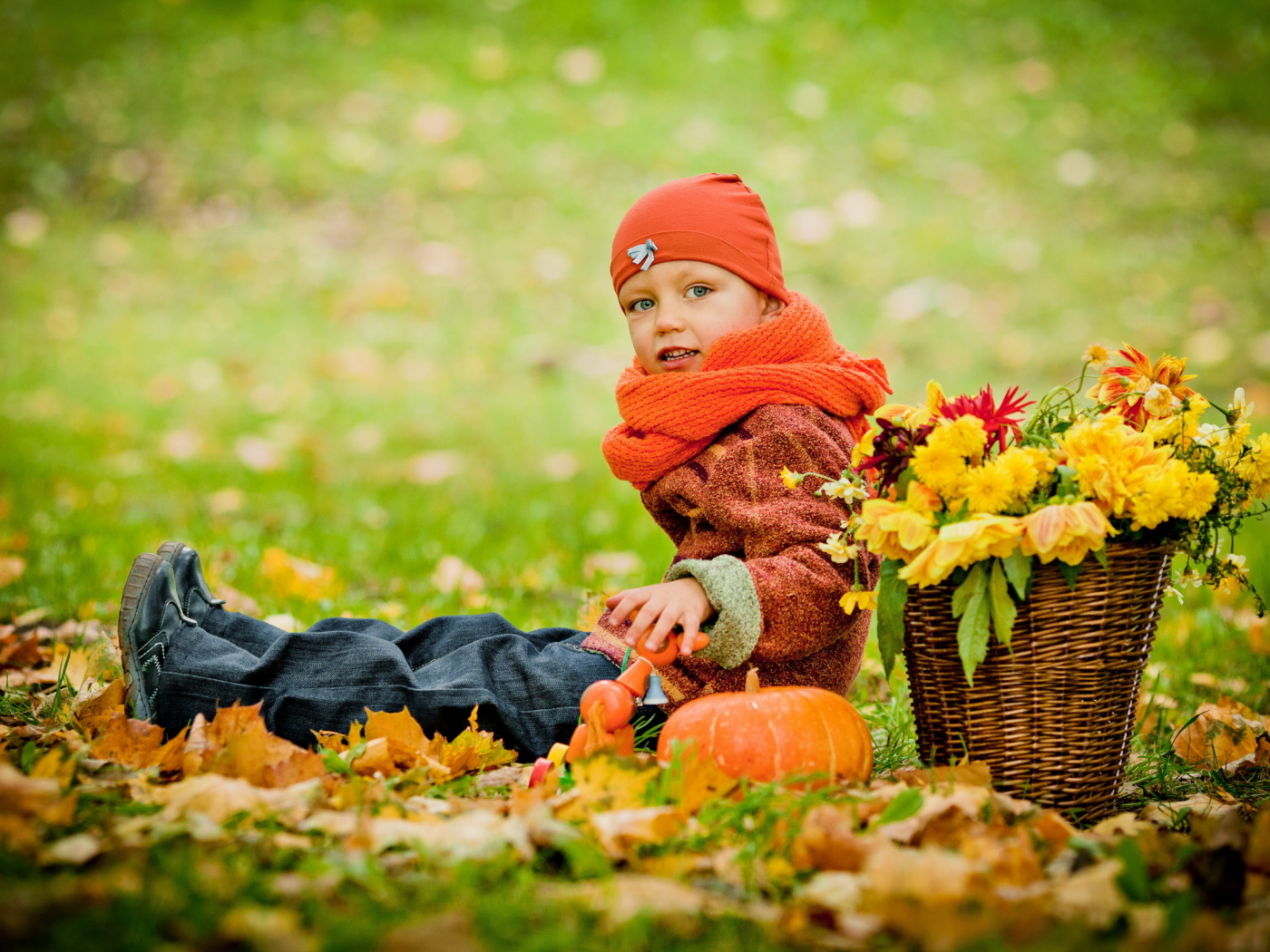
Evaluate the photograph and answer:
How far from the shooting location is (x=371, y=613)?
3297 millimetres

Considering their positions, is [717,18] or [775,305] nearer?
[775,305]

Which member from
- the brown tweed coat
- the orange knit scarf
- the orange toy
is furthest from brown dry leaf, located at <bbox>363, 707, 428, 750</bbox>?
the orange knit scarf

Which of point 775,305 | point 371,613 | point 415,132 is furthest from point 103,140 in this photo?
point 775,305

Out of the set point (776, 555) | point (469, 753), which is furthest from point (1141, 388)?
point (469, 753)

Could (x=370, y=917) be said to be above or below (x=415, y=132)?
below

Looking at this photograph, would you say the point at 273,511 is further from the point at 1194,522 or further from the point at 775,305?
the point at 1194,522

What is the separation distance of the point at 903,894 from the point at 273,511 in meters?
3.63

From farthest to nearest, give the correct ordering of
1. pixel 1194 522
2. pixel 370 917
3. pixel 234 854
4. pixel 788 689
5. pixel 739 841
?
pixel 788 689
pixel 1194 522
pixel 739 841
pixel 234 854
pixel 370 917

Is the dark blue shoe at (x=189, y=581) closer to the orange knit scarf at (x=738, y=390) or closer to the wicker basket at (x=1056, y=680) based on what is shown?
the orange knit scarf at (x=738, y=390)

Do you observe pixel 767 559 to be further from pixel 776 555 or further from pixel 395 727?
pixel 395 727

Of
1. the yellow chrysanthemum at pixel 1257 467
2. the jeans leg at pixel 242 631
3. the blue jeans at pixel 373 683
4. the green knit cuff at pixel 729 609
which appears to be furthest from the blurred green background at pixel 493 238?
the yellow chrysanthemum at pixel 1257 467

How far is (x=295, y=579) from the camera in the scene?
11.3 feet

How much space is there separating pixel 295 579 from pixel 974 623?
2250mm

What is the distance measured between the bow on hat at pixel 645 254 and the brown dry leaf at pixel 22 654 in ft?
5.95
